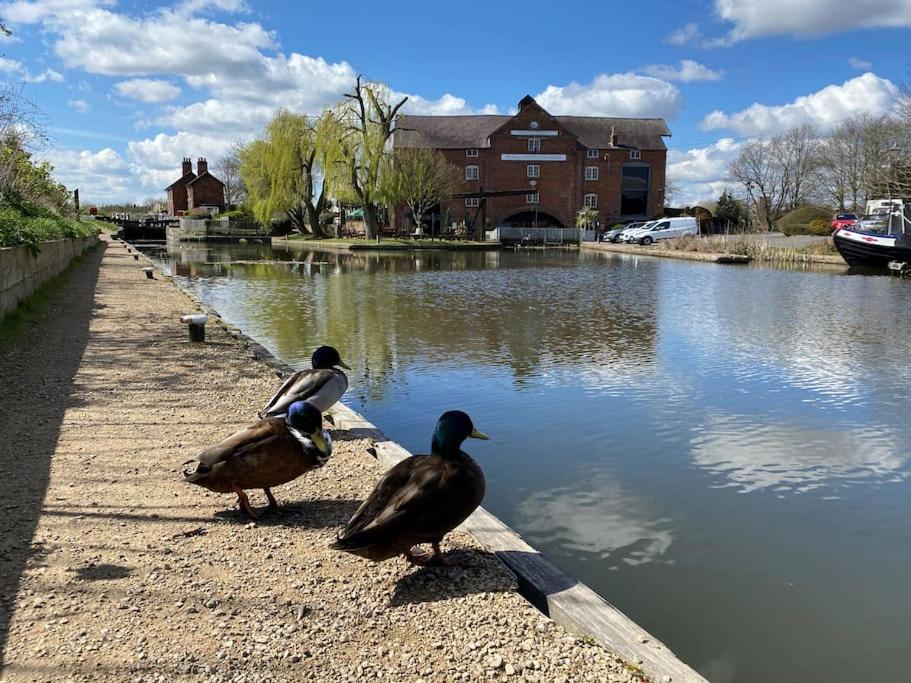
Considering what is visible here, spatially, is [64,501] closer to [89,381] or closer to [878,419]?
[89,381]

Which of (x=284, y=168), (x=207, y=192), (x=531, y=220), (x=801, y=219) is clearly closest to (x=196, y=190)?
(x=207, y=192)

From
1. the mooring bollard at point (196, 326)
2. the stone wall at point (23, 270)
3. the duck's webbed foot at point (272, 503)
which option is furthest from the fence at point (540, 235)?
the duck's webbed foot at point (272, 503)

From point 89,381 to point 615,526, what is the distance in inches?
222

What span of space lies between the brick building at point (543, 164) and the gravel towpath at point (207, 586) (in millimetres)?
48654

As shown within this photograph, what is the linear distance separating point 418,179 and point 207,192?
4115 centimetres

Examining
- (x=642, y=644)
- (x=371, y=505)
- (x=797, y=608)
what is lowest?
(x=797, y=608)

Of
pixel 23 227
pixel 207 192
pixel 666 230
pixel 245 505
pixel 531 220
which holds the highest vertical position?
pixel 207 192

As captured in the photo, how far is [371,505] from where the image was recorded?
138 inches

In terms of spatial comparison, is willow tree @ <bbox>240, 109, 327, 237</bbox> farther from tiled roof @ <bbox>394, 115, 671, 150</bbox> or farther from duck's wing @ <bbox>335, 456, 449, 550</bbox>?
duck's wing @ <bbox>335, 456, 449, 550</bbox>

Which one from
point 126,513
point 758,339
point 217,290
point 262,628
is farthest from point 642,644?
point 217,290

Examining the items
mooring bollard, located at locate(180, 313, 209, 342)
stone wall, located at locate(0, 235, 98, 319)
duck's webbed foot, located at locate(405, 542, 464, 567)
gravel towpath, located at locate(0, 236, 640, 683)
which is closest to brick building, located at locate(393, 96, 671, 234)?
stone wall, located at locate(0, 235, 98, 319)

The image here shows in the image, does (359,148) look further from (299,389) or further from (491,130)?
(299,389)

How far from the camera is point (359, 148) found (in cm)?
4384

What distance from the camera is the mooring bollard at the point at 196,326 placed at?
378 inches
